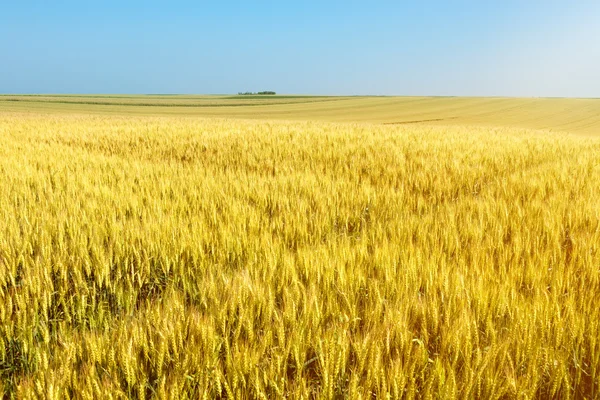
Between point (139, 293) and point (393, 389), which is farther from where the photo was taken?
point (139, 293)

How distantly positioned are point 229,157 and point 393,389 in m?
4.74

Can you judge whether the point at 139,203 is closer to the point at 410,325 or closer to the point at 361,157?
the point at 410,325

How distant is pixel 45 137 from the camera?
7.68 m

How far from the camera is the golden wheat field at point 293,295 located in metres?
0.90

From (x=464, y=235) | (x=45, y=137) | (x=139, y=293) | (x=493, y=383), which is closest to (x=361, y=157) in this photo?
(x=464, y=235)

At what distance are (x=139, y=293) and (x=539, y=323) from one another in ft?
4.63

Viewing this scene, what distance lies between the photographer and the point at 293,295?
1262 millimetres

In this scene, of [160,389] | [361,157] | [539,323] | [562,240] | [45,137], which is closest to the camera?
[160,389]

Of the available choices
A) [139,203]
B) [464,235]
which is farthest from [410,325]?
[139,203]

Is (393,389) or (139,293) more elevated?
(393,389)

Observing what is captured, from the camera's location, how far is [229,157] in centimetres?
536

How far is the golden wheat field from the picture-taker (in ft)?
2.94

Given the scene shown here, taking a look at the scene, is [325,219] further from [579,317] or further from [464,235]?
[579,317]

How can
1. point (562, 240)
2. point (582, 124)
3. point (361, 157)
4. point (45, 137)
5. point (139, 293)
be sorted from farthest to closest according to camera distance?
point (582, 124) < point (45, 137) < point (361, 157) < point (562, 240) < point (139, 293)
